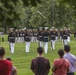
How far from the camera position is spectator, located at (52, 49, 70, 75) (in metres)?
8.65

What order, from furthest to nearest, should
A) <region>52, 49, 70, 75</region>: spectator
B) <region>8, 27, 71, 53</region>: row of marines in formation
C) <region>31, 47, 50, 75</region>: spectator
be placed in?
<region>8, 27, 71, 53</region>: row of marines in formation < <region>31, 47, 50, 75</region>: spectator < <region>52, 49, 70, 75</region>: spectator

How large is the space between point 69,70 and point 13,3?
4701 millimetres

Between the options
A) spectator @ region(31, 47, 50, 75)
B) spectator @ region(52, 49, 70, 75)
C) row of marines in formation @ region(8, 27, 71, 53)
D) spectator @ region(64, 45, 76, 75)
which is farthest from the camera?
row of marines in formation @ region(8, 27, 71, 53)

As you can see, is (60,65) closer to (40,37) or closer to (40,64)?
(40,64)

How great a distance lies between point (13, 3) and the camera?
4957 mm

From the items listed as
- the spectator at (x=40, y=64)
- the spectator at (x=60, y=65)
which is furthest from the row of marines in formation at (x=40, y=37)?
the spectator at (x=60, y=65)

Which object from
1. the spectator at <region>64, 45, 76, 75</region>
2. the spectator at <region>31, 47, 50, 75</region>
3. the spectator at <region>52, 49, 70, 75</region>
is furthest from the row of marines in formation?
the spectator at <region>52, 49, 70, 75</region>

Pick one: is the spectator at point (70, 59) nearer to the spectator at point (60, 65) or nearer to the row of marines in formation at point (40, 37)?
the spectator at point (60, 65)

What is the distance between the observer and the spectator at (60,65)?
340 inches

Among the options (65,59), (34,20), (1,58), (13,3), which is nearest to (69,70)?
(65,59)

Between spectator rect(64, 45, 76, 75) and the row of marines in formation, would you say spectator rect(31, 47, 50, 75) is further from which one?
the row of marines in formation

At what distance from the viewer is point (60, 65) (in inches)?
342

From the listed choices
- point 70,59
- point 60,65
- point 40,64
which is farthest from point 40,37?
point 60,65

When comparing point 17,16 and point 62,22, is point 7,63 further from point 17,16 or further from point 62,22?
point 62,22
